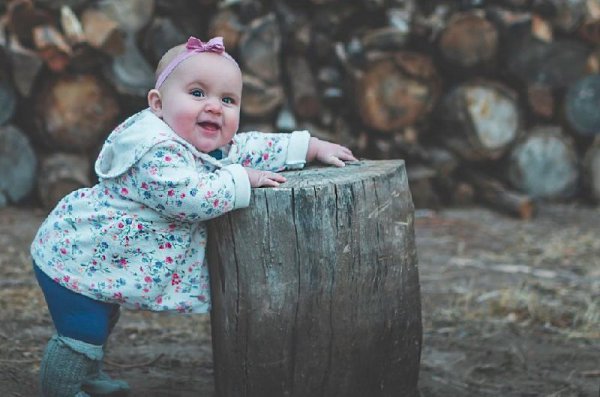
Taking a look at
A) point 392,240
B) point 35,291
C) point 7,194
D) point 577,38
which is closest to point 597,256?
point 577,38

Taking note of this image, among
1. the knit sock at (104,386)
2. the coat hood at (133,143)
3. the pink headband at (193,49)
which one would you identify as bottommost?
the knit sock at (104,386)

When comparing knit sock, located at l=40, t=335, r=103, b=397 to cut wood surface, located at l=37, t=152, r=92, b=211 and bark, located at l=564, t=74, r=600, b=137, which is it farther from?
bark, located at l=564, t=74, r=600, b=137

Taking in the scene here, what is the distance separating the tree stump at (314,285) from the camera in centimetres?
256

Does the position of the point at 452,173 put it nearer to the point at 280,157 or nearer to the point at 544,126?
the point at 544,126

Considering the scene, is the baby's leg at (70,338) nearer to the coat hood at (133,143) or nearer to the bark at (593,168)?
the coat hood at (133,143)

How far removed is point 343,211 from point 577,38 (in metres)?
4.01

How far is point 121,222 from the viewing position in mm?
2531

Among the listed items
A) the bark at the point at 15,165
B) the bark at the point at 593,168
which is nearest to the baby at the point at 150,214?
the bark at the point at 15,165

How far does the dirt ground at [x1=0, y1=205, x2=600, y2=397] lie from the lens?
323 centimetres

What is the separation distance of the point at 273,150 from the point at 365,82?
2.97 meters

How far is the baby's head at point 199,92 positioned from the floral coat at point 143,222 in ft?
0.17

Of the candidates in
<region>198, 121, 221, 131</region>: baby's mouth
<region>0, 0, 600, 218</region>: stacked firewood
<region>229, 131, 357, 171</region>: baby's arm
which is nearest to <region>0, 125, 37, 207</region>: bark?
<region>0, 0, 600, 218</region>: stacked firewood

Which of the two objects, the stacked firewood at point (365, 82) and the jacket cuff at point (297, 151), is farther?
the stacked firewood at point (365, 82)

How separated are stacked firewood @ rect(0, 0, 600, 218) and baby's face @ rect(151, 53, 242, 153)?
9.26 ft
